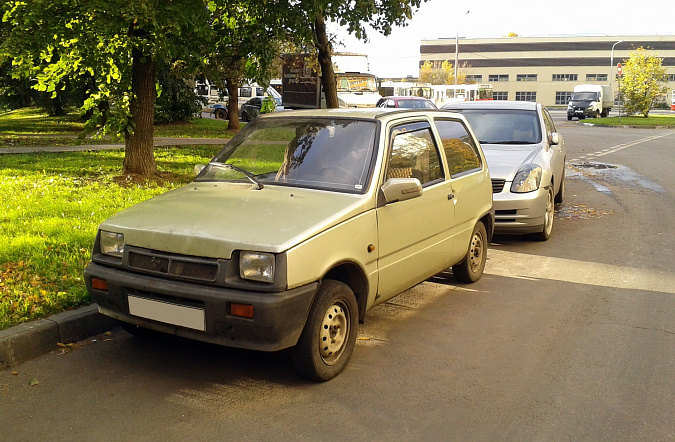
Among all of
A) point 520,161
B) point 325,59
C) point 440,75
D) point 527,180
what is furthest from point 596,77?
point 527,180

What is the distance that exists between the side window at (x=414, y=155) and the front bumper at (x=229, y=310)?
1.50 m

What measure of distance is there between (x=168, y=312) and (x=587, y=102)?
52526mm

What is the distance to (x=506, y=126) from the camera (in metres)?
10.2

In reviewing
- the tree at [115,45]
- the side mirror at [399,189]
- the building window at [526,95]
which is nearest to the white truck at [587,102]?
the tree at [115,45]

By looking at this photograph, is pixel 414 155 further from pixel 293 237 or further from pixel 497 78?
pixel 497 78

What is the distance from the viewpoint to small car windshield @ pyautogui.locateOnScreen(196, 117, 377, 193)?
4.93 meters

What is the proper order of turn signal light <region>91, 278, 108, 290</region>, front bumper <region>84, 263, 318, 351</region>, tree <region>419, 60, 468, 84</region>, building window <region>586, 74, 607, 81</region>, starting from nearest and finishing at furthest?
front bumper <region>84, 263, 318, 351</region> → turn signal light <region>91, 278, 108, 290</region> → tree <region>419, 60, 468, 84</region> → building window <region>586, 74, 607, 81</region>

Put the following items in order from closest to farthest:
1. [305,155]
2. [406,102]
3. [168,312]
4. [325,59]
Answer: [168,312], [305,155], [325,59], [406,102]

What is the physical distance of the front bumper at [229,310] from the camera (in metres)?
3.89

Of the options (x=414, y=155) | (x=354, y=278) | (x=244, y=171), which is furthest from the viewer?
(x=414, y=155)

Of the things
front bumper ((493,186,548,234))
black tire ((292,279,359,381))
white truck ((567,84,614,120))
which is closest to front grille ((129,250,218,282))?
black tire ((292,279,359,381))

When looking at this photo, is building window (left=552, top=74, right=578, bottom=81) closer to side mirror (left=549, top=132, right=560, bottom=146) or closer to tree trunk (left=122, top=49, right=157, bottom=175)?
side mirror (left=549, top=132, right=560, bottom=146)

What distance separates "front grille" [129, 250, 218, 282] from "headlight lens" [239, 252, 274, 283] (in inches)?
6.7

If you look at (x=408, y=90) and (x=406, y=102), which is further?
(x=408, y=90)
